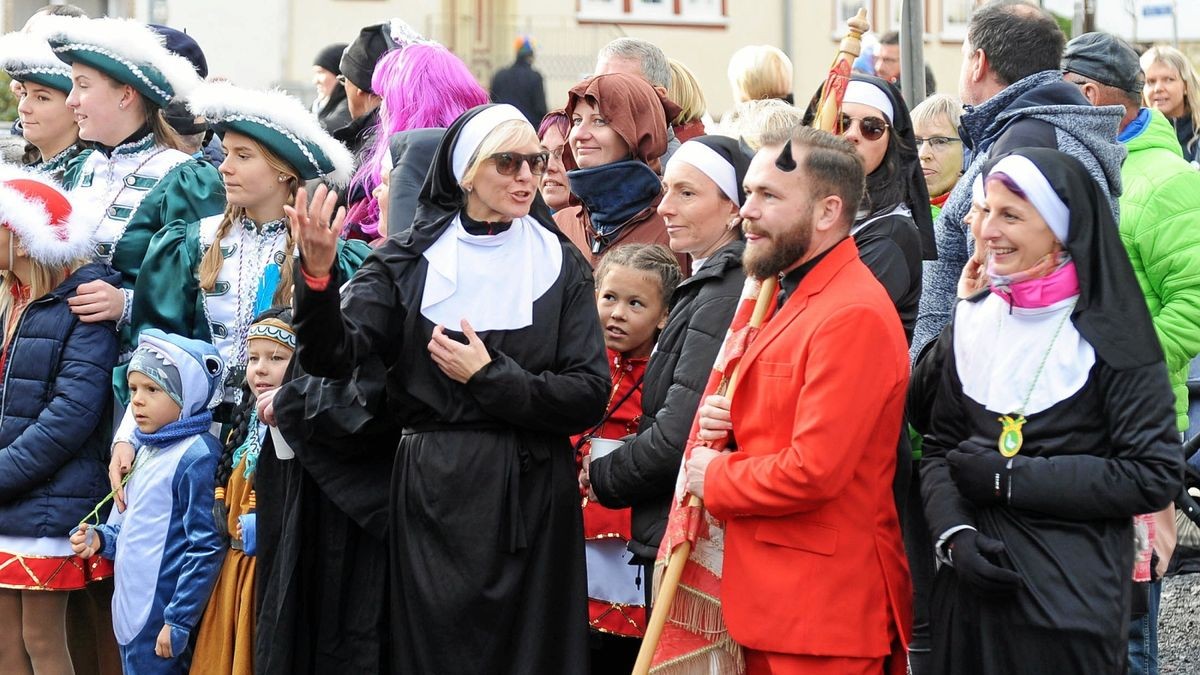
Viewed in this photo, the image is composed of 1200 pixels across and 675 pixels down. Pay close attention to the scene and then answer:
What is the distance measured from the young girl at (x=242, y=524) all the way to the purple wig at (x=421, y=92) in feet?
3.68

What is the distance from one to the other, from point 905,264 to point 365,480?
1.82m

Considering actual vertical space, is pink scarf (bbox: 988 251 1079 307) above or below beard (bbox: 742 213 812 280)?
below

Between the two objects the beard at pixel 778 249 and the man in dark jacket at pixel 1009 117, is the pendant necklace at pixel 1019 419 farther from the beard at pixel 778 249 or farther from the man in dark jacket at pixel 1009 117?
the man in dark jacket at pixel 1009 117

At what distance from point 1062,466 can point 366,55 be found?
4.39 metres

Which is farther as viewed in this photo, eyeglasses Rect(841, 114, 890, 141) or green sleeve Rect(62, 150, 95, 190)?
green sleeve Rect(62, 150, 95, 190)

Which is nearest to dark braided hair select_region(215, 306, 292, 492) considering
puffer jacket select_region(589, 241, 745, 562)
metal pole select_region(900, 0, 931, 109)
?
puffer jacket select_region(589, 241, 745, 562)

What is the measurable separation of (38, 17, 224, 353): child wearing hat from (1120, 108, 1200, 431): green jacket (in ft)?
11.3

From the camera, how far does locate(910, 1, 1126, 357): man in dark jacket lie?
A: 5230 mm

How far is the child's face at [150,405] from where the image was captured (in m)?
5.39

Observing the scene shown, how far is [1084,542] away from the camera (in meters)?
3.99

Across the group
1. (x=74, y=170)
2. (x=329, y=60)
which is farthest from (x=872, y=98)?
(x=329, y=60)

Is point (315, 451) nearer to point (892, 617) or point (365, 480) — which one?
point (365, 480)

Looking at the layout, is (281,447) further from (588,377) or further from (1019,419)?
(1019,419)

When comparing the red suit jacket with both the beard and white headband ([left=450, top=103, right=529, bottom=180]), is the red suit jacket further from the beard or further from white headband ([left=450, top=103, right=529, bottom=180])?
white headband ([left=450, top=103, right=529, bottom=180])
